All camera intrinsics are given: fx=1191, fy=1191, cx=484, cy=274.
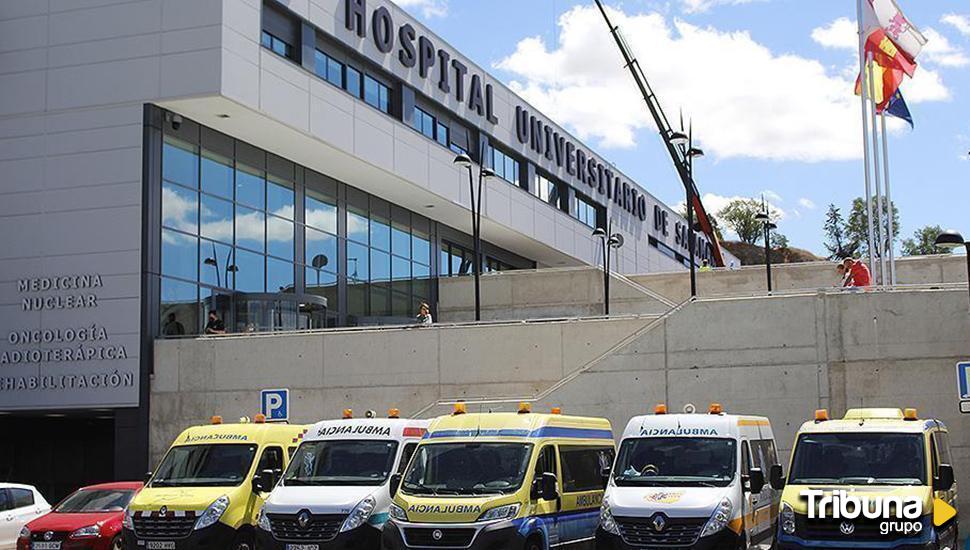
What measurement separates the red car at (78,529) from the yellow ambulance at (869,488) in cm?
1063

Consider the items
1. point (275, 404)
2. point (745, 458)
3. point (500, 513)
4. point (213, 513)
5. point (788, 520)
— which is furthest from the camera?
point (275, 404)

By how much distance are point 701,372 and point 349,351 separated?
27.4ft

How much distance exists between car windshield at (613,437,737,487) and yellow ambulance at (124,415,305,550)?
5.38 m

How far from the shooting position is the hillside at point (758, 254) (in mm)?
108375

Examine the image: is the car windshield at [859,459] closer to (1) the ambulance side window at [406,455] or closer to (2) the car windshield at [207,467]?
(1) the ambulance side window at [406,455]

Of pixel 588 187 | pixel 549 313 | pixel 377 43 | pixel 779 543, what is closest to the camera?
pixel 779 543

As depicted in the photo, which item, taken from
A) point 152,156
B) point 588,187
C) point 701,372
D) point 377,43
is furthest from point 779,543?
point 588,187

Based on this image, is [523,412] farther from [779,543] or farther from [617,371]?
[617,371]

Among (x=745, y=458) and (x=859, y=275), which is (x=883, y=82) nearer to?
(x=859, y=275)

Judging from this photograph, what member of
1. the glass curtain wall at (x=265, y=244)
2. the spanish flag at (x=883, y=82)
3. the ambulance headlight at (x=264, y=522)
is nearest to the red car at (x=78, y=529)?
the ambulance headlight at (x=264, y=522)

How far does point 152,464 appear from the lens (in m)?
28.5

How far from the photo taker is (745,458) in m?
16.0

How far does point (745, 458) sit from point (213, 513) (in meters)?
7.44

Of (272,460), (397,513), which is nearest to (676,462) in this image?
(397,513)
